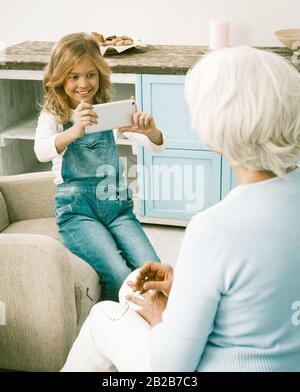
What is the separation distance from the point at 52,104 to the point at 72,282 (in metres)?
0.68

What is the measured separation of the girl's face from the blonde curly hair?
0.05ft

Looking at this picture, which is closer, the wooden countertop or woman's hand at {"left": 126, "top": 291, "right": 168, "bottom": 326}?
woman's hand at {"left": 126, "top": 291, "right": 168, "bottom": 326}

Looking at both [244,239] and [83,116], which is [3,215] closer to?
[83,116]

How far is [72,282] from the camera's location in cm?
167

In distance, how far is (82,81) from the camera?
2.01 m

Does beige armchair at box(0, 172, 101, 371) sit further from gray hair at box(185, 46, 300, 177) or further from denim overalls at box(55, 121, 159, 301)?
gray hair at box(185, 46, 300, 177)

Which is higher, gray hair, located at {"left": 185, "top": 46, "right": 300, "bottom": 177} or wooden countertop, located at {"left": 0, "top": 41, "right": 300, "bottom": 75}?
gray hair, located at {"left": 185, "top": 46, "right": 300, "bottom": 177}

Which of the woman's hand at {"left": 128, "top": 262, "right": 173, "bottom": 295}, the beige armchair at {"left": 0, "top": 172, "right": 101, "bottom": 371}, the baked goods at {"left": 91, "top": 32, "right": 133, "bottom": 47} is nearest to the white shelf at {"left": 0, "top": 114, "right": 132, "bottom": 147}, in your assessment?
the baked goods at {"left": 91, "top": 32, "right": 133, "bottom": 47}

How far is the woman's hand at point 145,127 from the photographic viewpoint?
1961mm

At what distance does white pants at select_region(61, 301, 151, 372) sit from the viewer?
1231 millimetres

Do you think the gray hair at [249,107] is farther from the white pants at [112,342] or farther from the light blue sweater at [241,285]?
the white pants at [112,342]

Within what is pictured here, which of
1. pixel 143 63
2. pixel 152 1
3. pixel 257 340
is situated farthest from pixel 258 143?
pixel 152 1

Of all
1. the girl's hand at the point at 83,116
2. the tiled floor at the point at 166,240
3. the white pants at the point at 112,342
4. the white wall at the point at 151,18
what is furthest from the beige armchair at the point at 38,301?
the white wall at the point at 151,18
